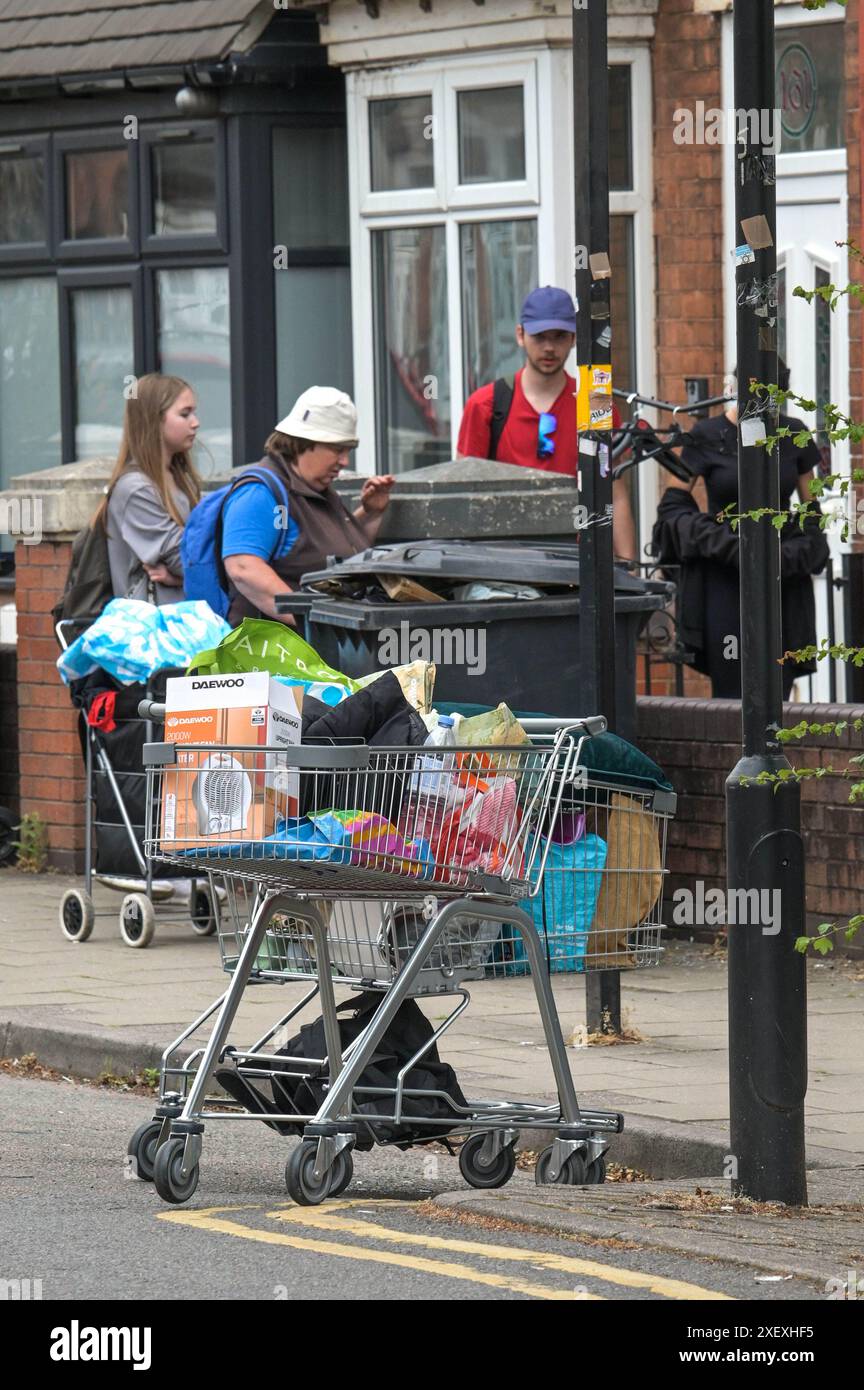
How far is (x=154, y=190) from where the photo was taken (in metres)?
16.1

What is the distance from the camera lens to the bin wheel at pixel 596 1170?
6.80m

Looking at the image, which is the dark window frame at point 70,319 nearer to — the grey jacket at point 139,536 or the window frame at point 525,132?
the window frame at point 525,132

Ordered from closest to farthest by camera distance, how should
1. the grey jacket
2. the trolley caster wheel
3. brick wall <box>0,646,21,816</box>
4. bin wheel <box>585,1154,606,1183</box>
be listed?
the trolley caster wheel
bin wheel <box>585,1154,606,1183</box>
the grey jacket
brick wall <box>0,646,21,816</box>

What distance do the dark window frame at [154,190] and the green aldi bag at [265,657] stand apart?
906 cm

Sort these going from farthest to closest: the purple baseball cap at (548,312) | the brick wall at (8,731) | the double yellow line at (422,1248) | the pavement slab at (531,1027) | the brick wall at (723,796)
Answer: the brick wall at (8,731)
the purple baseball cap at (548,312)
the brick wall at (723,796)
the pavement slab at (531,1027)
the double yellow line at (422,1248)

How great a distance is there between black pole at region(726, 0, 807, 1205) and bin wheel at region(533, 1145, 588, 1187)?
49cm

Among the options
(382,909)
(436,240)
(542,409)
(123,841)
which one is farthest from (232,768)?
(436,240)

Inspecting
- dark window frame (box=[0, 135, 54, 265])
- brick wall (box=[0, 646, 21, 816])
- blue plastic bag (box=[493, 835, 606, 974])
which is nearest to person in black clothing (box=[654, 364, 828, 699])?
brick wall (box=[0, 646, 21, 816])

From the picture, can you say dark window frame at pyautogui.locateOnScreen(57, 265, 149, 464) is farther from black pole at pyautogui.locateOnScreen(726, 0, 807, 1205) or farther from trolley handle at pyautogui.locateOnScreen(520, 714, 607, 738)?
black pole at pyautogui.locateOnScreen(726, 0, 807, 1205)

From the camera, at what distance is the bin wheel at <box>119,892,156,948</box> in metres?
10.7

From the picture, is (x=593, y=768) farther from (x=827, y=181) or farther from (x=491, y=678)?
(x=827, y=181)

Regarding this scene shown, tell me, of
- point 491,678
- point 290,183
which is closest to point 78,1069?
point 491,678

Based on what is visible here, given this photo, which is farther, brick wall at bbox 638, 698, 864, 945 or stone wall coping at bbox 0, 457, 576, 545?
stone wall coping at bbox 0, 457, 576, 545

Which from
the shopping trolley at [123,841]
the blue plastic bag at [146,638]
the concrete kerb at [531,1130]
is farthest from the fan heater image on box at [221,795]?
the shopping trolley at [123,841]
